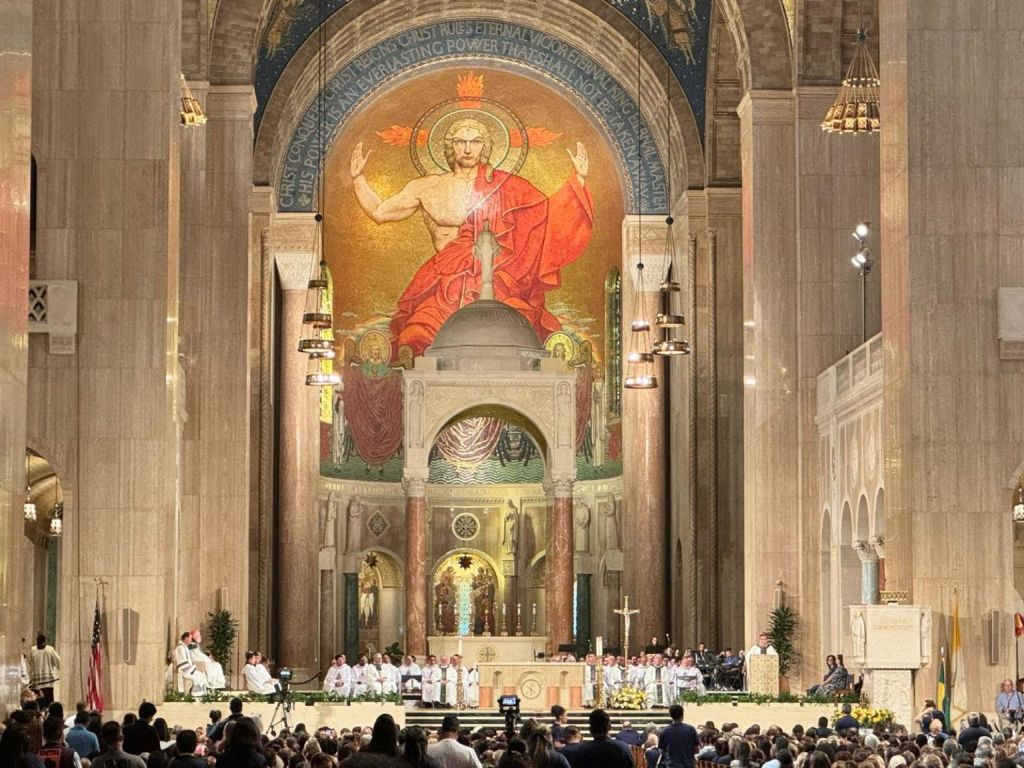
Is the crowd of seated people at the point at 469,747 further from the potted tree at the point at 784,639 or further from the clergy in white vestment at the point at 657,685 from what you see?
the clergy in white vestment at the point at 657,685

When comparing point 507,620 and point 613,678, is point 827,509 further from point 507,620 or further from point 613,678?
point 507,620

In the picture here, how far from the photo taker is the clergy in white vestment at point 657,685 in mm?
29859

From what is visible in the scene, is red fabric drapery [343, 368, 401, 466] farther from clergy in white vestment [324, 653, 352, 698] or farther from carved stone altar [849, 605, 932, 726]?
carved stone altar [849, 605, 932, 726]

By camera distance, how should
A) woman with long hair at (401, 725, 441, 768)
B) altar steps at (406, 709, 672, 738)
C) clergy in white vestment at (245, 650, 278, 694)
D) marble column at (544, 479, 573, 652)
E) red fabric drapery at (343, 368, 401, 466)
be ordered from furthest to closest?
red fabric drapery at (343, 368, 401, 466) < marble column at (544, 479, 573, 652) < altar steps at (406, 709, 672, 738) < clergy in white vestment at (245, 650, 278, 694) < woman with long hair at (401, 725, 441, 768)

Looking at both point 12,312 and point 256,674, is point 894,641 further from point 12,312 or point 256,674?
point 12,312

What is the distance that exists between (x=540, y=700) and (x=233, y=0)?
12.4 meters

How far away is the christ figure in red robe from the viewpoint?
4412 cm

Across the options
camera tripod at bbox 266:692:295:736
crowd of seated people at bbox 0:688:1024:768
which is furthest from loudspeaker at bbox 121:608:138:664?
crowd of seated people at bbox 0:688:1024:768

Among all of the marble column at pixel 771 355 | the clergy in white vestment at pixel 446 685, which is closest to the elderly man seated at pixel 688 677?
the marble column at pixel 771 355

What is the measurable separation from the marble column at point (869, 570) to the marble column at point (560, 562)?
1247cm

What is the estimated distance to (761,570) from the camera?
29.6 m

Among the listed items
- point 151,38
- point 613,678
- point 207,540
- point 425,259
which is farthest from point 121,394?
point 425,259

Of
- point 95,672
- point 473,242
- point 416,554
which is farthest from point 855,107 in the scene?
point 473,242

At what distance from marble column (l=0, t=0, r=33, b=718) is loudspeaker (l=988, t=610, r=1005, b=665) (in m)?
11.4
